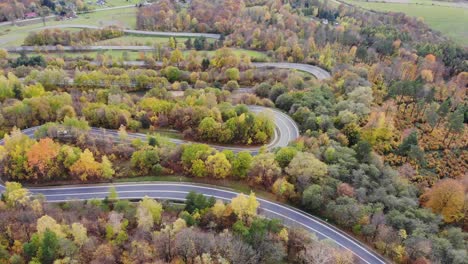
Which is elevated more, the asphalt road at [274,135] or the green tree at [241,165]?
the green tree at [241,165]

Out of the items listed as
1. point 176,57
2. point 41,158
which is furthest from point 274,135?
point 176,57

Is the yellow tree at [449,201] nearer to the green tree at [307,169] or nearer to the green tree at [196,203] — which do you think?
the green tree at [307,169]

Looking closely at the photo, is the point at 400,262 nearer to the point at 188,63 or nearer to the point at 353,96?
the point at 353,96

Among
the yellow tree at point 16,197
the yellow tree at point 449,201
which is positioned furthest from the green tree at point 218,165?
the yellow tree at point 449,201

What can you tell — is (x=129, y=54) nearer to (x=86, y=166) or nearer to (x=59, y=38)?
(x=59, y=38)

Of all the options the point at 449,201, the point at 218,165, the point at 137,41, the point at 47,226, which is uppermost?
the point at 137,41

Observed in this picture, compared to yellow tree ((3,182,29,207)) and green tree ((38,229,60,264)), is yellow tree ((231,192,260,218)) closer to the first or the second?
green tree ((38,229,60,264))

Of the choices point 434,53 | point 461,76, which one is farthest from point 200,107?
point 434,53
